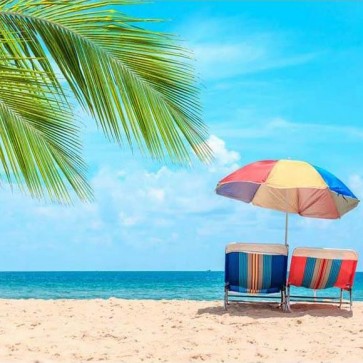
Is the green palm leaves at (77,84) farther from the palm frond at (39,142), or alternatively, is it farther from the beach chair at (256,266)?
the beach chair at (256,266)

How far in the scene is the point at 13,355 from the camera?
5.22 m

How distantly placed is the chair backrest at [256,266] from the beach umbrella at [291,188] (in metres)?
0.71

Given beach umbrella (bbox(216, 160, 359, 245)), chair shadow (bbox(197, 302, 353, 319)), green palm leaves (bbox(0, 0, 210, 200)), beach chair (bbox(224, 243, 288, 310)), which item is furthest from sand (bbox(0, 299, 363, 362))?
green palm leaves (bbox(0, 0, 210, 200))

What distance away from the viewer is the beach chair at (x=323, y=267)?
7.25 metres

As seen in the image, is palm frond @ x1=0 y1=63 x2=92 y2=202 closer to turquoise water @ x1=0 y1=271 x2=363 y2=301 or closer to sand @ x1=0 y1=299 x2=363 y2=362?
sand @ x1=0 y1=299 x2=363 y2=362

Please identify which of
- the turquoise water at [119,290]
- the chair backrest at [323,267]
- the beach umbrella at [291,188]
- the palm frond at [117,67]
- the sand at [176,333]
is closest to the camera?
the palm frond at [117,67]

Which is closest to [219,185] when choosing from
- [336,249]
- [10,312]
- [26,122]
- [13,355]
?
[336,249]

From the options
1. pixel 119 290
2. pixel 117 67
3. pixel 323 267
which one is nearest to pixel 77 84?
pixel 117 67

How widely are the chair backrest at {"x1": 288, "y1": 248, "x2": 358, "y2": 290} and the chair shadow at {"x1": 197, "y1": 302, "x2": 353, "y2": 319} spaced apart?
13.4 inches

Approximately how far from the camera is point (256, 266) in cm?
715

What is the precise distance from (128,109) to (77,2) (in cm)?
50

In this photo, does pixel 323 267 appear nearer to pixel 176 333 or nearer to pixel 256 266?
pixel 256 266

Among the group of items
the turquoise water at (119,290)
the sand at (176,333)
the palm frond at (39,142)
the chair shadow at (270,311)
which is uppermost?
the palm frond at (39,142)

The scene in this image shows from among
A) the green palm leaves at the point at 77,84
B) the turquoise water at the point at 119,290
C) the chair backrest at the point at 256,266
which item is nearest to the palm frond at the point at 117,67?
the green palm leaves at the point at 77,84
